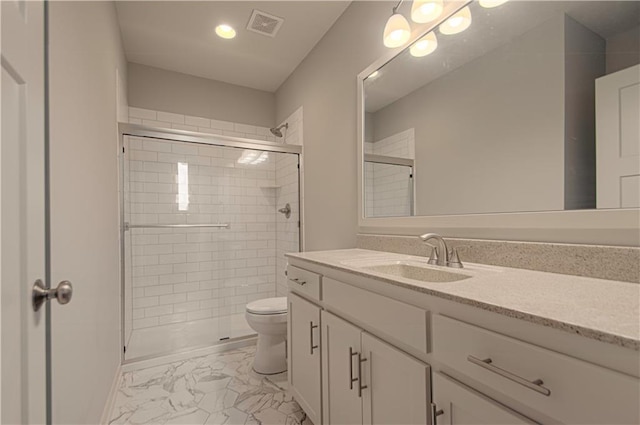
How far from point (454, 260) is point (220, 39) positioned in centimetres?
248

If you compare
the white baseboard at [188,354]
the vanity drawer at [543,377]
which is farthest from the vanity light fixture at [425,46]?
the white baseboard at [188,354]

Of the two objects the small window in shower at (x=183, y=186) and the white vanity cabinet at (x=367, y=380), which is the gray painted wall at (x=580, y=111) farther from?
the small window in shower at (x=183, y=186)

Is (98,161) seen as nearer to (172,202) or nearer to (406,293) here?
(172,202)

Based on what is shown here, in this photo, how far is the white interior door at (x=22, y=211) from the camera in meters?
0.55

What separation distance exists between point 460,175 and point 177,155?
2407 mm

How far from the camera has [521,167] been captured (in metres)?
1.15

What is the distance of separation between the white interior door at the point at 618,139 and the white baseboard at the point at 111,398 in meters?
2.33

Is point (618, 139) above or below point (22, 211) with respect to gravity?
above

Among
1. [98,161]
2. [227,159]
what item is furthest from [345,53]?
[98,161]

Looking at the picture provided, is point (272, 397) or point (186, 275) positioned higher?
point (186, 275)

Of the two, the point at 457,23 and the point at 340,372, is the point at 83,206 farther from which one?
the point at 457,23

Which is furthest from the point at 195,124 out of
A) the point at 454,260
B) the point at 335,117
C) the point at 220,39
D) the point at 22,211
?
the point at 454,260

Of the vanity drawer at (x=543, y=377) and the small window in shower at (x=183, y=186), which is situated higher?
the small window in shower at (x=183, y=186)

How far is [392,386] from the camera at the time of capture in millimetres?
930
